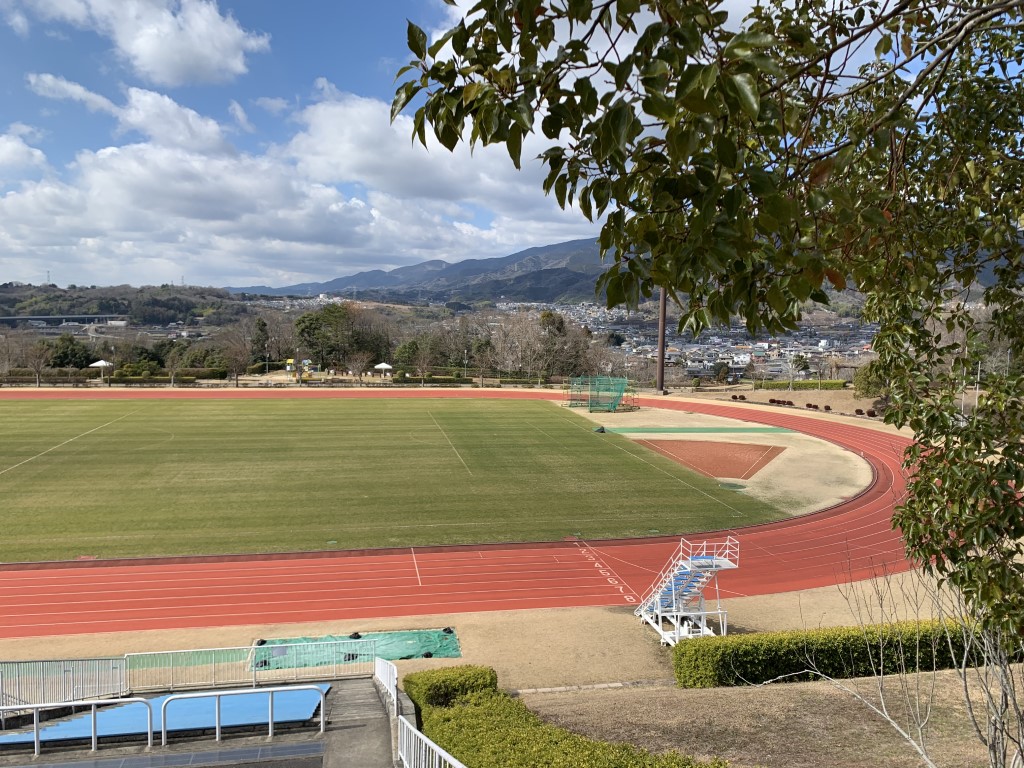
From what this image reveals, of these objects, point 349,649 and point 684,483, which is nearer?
point 349,649

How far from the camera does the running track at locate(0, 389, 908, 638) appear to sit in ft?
56.0

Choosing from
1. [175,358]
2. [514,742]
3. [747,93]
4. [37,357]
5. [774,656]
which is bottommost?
[774,656]

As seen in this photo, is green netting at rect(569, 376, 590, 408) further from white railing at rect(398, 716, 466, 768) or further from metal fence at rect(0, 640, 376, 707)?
white railing at rect(398, 716, 466, 768)

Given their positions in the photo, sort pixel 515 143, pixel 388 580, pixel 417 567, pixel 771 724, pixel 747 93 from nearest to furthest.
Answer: pixel 747 93 → pixel 515 143 → pixel 771 724 → pixel 388 580 → pixel 417 567

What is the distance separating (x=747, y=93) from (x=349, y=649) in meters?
15.1

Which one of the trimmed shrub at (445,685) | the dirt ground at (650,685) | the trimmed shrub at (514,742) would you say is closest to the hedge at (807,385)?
the dirt ground at (650,685)

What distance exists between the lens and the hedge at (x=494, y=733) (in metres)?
7.21

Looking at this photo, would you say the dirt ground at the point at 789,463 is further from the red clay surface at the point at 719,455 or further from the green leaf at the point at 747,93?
the green leaf at the point at 747,93

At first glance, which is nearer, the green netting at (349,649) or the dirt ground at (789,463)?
the green netting at (349,649)

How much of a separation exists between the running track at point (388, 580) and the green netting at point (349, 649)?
1.54 meters

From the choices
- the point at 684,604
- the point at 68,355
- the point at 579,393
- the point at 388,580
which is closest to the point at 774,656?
the point at 684,604

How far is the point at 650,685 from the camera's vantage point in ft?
45.4

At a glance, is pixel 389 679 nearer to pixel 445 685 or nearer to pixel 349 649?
pixel 445 685

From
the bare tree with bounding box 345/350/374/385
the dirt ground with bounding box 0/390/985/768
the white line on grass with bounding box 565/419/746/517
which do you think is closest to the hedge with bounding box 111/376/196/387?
the bare tree with bounding box 345/350/374/385
